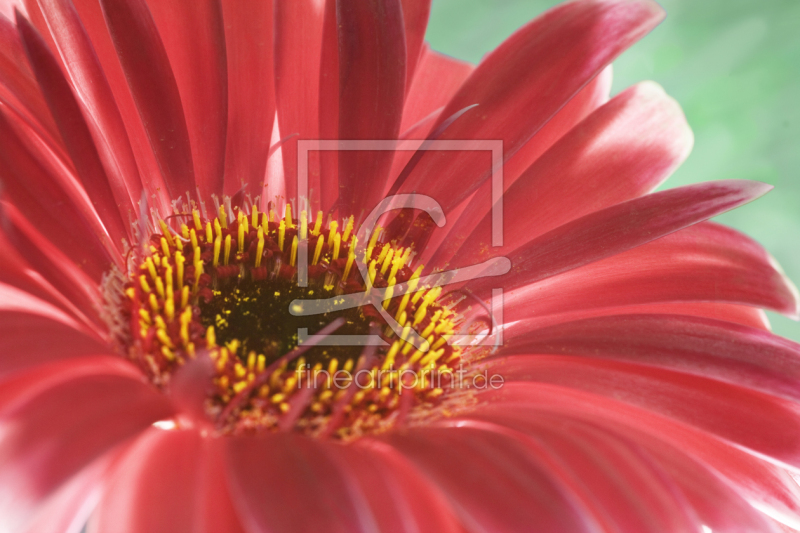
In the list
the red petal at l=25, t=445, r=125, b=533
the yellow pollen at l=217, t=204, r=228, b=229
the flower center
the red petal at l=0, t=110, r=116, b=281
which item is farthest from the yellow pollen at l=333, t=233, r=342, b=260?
the red petal at l=25, t=445, r=125, b=533

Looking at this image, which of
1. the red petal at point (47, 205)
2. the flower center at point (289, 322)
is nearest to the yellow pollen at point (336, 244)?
the flower center at point (289, 322)

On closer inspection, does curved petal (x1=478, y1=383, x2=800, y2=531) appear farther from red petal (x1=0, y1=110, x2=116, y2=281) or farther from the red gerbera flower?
red petal (x1=0, y1=110, x2=116, y2=281)

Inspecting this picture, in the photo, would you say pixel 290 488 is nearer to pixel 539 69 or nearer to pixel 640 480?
pixel 640 480

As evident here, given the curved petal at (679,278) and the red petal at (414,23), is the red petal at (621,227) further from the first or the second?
the red petal at (414,23)

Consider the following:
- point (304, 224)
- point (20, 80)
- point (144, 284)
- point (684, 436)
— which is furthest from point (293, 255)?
point (684, 436)

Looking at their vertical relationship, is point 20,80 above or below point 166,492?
above

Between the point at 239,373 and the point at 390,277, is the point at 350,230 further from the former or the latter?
the point at 239,373
